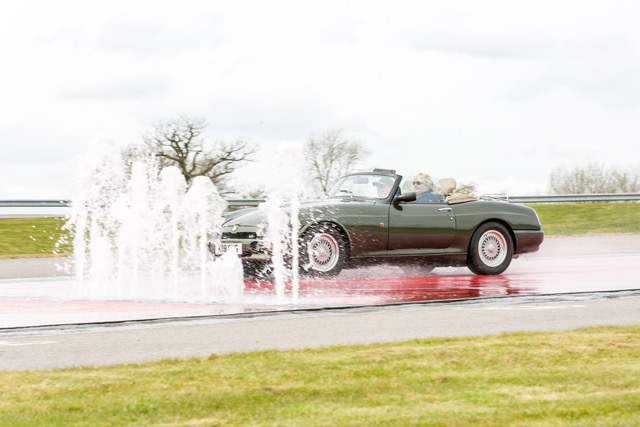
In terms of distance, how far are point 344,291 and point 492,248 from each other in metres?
3.39

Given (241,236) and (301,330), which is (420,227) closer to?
(241,236)

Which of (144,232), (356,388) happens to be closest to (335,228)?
(144,232)

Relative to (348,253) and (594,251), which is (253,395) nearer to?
(348,253)

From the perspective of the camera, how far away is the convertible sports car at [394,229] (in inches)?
499

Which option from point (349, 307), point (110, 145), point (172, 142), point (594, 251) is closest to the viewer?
point (349, 307)

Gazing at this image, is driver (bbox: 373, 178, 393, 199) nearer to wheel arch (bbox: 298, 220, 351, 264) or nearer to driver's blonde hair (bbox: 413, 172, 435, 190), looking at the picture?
driver's blonde hair (bbox: 413, 172, 435, 190)

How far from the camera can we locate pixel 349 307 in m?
10.1

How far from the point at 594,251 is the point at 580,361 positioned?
1588 centimetres

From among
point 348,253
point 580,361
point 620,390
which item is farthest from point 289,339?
point 348,253

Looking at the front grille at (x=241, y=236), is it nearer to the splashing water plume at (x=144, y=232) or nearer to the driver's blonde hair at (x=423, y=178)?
the splashing water plume at (x=144, y=232)

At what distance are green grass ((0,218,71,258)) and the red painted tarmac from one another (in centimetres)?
731

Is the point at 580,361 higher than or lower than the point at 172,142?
lower

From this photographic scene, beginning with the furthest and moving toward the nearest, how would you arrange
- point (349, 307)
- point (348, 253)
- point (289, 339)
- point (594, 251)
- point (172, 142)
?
point (172, 142)
point (594, 251)
point (348, 253)
point (349, 307)
point (289, 339)

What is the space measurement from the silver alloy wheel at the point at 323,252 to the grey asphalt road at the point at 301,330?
2.61 metres
